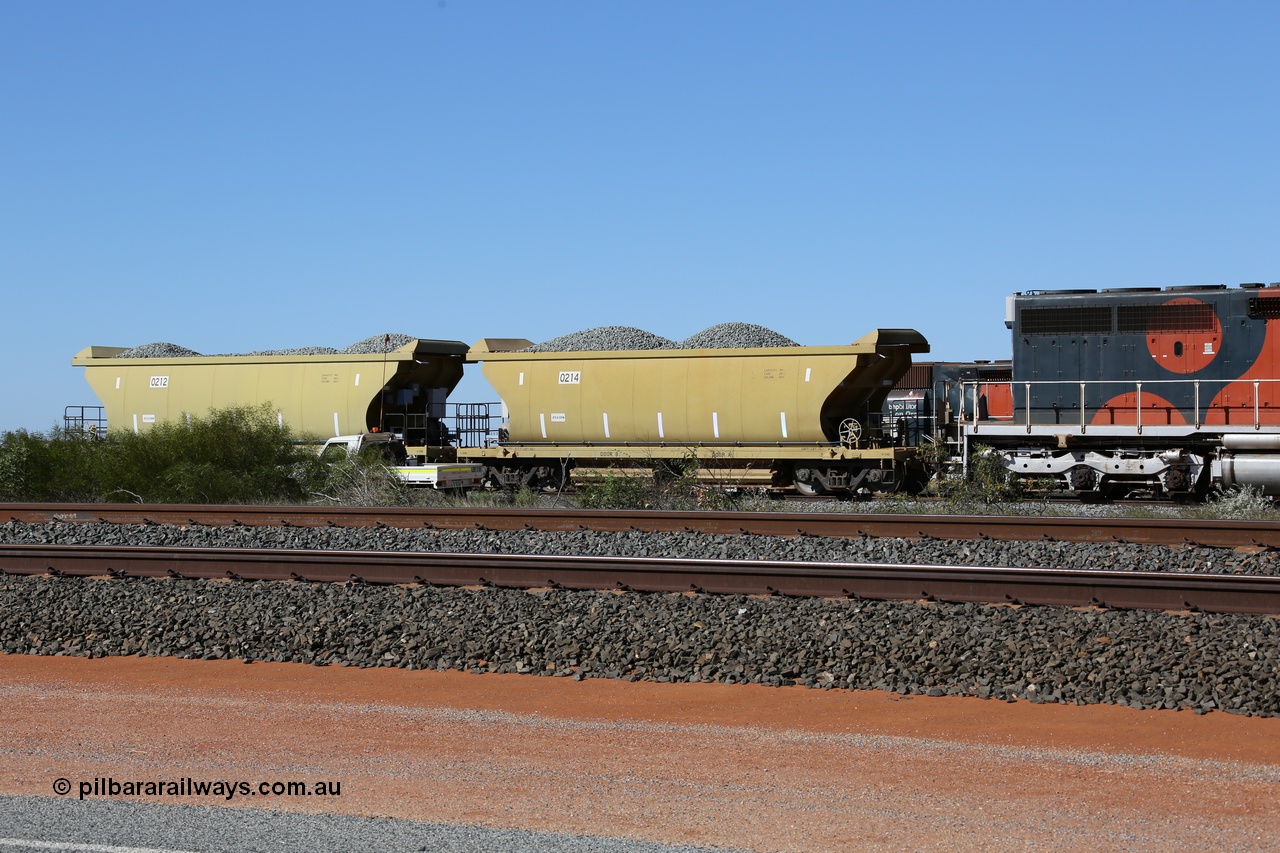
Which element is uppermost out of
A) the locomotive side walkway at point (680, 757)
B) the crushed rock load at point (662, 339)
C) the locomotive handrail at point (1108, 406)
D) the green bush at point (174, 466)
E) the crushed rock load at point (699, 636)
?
the crushed rock load at point (662, 339)

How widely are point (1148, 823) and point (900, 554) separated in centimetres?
710

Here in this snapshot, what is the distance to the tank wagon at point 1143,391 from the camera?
60.9ft

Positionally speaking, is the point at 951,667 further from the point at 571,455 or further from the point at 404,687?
the point at 571,455

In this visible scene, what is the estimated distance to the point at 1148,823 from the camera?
519 centimetres

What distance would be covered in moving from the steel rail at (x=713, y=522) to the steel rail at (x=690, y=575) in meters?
3.16

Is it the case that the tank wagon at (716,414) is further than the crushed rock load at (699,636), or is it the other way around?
the tank wagon at (716,414)

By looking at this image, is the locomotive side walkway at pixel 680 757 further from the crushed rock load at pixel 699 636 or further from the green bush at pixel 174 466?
the green bush at pixel 174 466

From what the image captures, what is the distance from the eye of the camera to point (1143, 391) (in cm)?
1927

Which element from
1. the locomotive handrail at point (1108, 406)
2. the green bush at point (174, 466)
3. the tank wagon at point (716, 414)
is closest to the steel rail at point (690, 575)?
the green bush at point (174, 466)

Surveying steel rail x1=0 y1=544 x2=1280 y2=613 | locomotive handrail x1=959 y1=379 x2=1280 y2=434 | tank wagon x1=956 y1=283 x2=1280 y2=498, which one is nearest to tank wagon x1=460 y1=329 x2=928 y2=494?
locomotive handrail x1=959 y1=379 x2=1280 y2=434

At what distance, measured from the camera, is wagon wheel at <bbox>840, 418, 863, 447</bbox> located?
2073cm

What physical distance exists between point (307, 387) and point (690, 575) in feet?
51.8

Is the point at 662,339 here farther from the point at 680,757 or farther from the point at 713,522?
the point at 680,757

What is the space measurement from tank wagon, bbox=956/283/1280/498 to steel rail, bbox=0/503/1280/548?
535 cm
